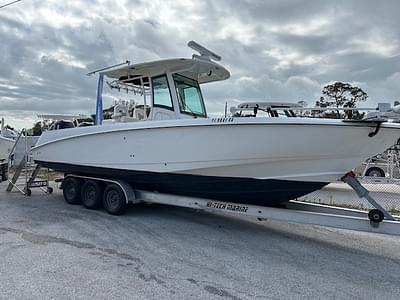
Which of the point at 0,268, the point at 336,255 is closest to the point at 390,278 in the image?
the point at 336,255

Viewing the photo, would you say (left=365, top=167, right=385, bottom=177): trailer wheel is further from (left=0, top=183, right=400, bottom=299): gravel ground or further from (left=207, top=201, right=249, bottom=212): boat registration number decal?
(left=207, top=201, right=249, bottom=212): boat registration number decal

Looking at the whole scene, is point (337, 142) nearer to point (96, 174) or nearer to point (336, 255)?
point (336, 255)

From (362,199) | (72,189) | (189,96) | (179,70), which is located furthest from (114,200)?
(362,199)

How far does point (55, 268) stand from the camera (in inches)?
154

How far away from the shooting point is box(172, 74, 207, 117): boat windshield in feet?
22.3

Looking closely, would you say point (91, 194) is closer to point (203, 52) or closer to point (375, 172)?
point (203, 52)

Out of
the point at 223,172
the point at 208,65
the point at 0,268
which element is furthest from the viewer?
the point at 208,65

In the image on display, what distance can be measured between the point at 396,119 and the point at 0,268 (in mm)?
5026

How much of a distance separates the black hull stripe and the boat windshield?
4.60ft

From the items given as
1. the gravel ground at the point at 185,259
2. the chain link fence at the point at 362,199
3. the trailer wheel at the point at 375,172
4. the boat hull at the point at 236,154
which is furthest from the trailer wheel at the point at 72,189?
the trailer wheel at the point at 375,172

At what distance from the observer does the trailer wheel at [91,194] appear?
727 centimetres

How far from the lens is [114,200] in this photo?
6.91 m

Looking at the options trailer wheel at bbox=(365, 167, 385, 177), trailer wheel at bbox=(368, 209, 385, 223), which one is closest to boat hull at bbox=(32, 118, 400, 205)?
trailer wheel at bbox=(368, 209, 385, 223)

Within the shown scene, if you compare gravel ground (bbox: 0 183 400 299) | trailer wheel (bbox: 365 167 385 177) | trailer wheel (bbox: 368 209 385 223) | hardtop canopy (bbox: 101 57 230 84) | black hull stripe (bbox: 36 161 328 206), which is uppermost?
hardtop canopy (bbox: 101 57 230 84)
